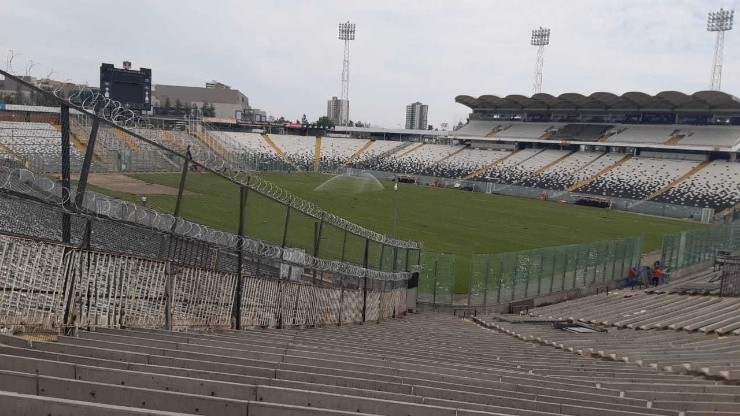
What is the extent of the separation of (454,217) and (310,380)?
38330 millimetres

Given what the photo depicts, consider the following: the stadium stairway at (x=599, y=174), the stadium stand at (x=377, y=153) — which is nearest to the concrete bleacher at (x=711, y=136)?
the stadium stairway at (x=599, y=174)

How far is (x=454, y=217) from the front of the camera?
42.7m

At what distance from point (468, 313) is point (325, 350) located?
1395 centimetres

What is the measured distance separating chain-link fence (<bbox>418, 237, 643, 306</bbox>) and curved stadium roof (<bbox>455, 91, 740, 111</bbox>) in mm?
48516

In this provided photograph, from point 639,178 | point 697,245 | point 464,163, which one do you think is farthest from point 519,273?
point 464,163

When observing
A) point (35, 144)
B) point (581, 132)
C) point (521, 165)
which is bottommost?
point (35, 144)

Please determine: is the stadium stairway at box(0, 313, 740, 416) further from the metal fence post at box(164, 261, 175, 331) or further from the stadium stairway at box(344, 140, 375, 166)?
the stadium stairway at box(344, 140, 375, 166)

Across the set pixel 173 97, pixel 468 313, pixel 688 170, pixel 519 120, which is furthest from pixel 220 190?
pixel 173 97

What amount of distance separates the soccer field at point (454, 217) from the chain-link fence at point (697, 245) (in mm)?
8320

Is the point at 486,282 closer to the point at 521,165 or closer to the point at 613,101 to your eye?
the point at 521,165

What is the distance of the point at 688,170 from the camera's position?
61344mm

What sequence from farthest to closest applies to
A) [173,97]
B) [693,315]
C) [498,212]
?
[173,97] < [498,212] < [693,315]

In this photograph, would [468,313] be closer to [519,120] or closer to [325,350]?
[325,350]

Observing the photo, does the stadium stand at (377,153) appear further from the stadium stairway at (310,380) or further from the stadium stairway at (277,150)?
the stadium stairway at (310,380)
